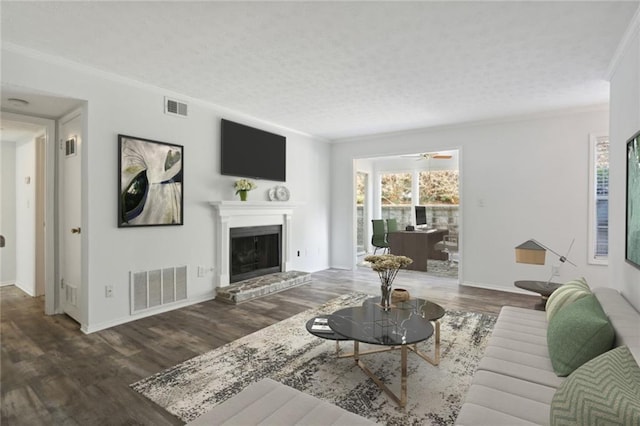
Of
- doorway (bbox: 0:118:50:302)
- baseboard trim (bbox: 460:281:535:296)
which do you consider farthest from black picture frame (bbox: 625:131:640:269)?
doorway (bbox: 0:118:50:302)

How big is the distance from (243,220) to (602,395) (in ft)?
14.6

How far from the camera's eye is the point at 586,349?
165cm

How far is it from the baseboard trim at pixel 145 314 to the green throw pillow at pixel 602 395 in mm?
3859

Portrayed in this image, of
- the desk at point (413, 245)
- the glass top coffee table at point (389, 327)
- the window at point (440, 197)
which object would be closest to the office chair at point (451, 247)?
the window at point (440, 197)

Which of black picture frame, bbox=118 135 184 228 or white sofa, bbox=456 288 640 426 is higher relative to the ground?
black picture frame, bbox=118 135 184 228

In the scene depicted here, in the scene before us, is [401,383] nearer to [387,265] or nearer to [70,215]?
[387,265]

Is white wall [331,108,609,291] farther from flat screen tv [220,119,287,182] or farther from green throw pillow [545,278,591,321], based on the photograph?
green throw pillow [545,278,591,321]

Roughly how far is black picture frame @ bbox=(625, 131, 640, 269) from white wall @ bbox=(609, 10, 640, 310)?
0.09 meters

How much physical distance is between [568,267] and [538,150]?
1.74 metres

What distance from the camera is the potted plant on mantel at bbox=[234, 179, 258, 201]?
15.8 feet

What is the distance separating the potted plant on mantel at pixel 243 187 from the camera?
189 inches

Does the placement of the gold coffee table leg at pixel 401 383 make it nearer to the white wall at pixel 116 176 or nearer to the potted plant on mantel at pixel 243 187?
the white wall at pixel 116 176

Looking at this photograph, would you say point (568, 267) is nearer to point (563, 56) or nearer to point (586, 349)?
point (563, 56)

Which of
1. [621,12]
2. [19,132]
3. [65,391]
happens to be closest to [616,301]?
[621,12]
